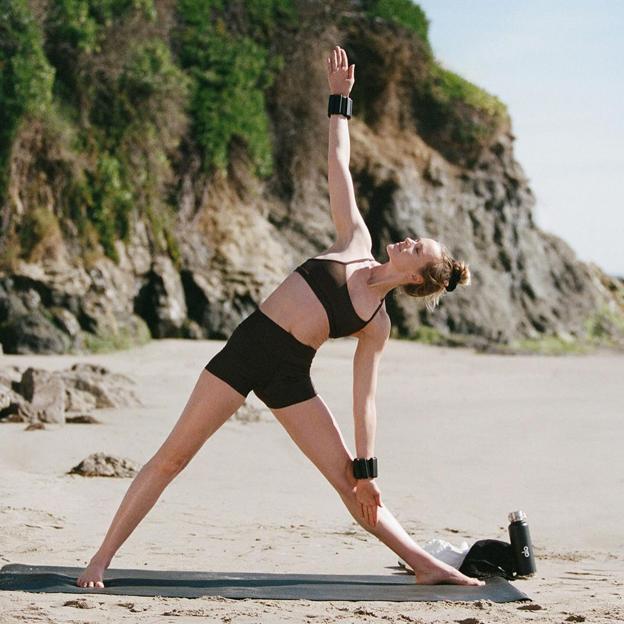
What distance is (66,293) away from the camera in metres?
16.2

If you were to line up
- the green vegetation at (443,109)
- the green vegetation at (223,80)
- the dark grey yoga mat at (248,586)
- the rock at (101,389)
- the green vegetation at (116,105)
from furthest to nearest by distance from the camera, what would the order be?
the green vegetation at (443,109), the green vegetation at (223,80), the green vegetation at (116,105), the rock at (101,389), the dark grey yoga mat at (248,586)

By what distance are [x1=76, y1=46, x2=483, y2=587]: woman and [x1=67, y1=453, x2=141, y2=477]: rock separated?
2.57 metres

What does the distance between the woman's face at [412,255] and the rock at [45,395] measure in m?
5.04

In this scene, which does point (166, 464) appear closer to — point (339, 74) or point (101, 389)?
point (339, 74)

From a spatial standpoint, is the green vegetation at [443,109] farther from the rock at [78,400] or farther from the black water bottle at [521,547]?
the black water bottle at [521,547]

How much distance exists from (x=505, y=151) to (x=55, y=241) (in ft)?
41.1

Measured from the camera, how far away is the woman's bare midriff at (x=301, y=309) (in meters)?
5.17

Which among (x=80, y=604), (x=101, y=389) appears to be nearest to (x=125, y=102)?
Result: (x=101, y=389)

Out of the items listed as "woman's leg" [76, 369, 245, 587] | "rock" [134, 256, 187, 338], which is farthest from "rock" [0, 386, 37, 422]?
"rock" [134, 256, 187, 338]

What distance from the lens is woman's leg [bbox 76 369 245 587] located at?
5.15 meters

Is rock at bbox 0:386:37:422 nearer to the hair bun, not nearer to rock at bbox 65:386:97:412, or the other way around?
rock at bbox 65:386:97:412

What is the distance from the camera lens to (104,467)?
7734 millimetres

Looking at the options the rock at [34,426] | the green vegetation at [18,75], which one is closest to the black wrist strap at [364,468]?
the rock at [34,426]

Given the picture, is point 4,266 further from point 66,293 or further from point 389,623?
point 389,623
